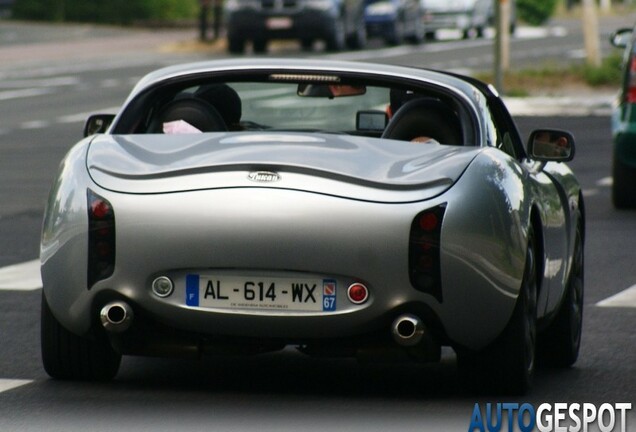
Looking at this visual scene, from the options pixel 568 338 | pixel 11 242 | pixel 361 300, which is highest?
pixel 361 300

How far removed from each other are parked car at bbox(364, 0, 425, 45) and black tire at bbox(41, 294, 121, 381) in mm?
40467

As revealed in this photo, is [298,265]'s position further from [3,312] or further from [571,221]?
[3,312]

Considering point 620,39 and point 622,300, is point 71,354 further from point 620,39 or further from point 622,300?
point 620,39

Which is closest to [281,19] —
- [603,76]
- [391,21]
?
[391,21]

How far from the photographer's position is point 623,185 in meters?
15.2

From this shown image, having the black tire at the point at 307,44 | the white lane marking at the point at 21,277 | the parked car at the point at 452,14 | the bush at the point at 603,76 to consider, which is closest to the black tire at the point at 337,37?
the black tire at the point at 307,44

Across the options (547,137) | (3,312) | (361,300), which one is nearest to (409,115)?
(547,137)

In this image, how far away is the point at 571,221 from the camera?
819 cm

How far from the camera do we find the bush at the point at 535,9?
220ft

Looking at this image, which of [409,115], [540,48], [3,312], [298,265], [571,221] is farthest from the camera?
[540,48]

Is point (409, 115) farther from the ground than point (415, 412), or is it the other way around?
point (409, 115)

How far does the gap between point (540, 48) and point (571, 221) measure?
40.3m

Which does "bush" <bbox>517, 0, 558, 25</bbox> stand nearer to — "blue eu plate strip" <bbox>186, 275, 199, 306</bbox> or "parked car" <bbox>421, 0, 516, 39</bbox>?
"parked car" <bbox>421, 0, 516, 39</bbox>

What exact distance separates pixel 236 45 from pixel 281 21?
5.09 feet
